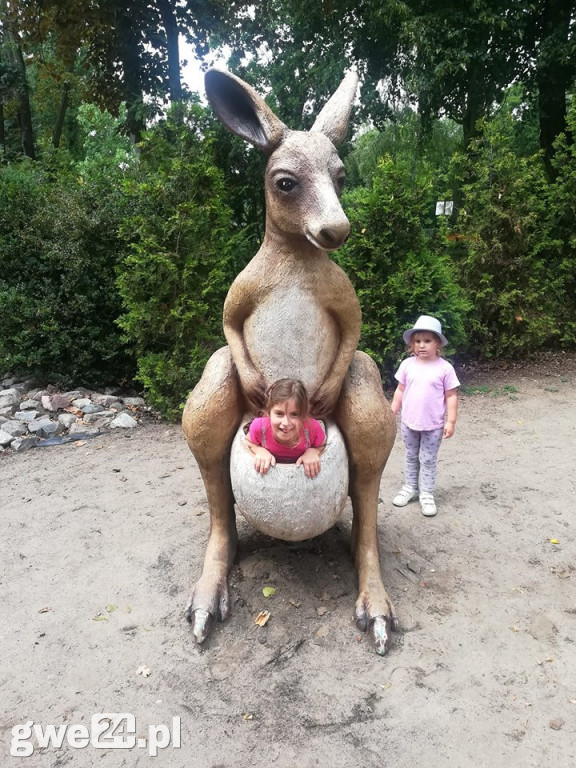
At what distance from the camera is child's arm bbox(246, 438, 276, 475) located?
2.56 metres

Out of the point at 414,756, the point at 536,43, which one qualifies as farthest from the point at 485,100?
the point at 414,756

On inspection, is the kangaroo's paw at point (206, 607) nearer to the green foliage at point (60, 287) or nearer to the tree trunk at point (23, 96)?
the green foliage at point (60, 287)

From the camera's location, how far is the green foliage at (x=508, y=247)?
812 cm

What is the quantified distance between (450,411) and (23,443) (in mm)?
4461

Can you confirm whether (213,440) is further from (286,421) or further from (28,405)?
(28,405)

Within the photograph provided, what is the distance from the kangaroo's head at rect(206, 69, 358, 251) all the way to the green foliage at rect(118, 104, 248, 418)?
11.8ft

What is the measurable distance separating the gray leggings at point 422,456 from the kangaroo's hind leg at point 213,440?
1.86 metres

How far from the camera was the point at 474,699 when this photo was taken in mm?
2365

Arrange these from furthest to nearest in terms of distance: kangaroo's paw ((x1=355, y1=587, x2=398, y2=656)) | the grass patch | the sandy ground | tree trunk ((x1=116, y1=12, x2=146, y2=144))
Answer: tree trunk ((x1=116, y1=12, x2=146, y2=144))
the grass patch
kangaroo's paw ((x1=355, y1=587, x2=398, y2=656))
the sandy ground

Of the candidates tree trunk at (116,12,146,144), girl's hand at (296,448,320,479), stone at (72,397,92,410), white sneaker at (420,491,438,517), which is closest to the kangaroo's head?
girl's hand at (296,448,320,479)

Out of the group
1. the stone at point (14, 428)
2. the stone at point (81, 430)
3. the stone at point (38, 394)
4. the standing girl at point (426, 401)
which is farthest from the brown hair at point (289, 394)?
the stone at point (38, 394)

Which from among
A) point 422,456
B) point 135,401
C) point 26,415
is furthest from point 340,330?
point 26,415

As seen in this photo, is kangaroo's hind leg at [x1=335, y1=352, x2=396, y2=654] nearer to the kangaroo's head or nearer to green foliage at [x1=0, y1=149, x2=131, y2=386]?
the kangaroo's head

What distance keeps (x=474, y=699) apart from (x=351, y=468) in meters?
1.16
